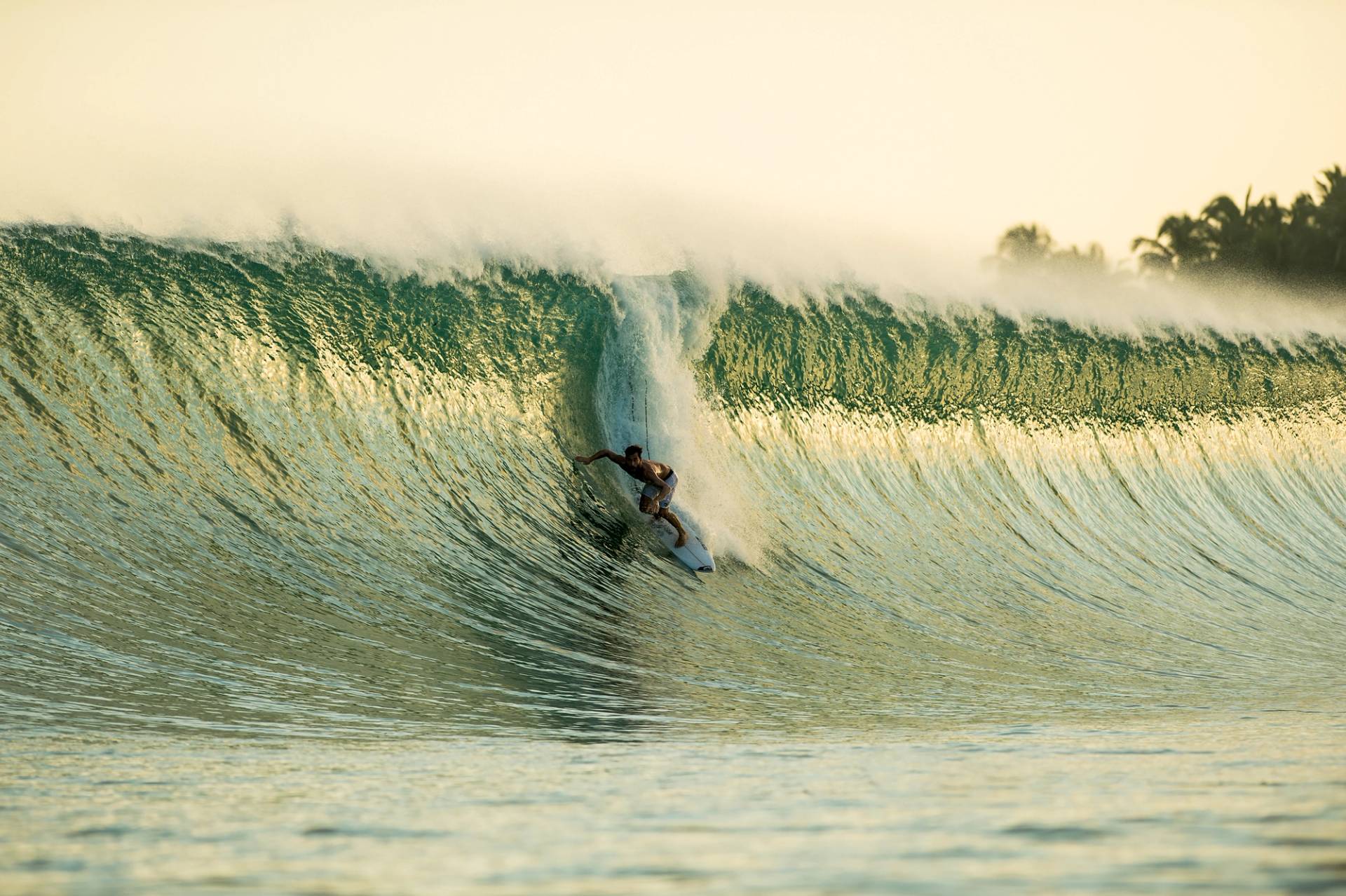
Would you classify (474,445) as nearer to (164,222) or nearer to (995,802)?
(164,222)

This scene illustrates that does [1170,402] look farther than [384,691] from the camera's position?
Yes

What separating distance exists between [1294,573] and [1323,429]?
18.4 feet

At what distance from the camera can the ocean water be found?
3.10 meters

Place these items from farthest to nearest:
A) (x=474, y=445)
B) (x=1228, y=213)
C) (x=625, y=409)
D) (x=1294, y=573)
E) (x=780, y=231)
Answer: (x=1228, y=213) < (x=780, y=231) < (x=1294, y=573) < (x=625, y=409) < (x=474, y=445)

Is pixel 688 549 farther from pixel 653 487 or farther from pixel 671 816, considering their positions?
pixel 671 816

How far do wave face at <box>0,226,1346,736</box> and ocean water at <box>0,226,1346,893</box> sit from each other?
0.13 feet

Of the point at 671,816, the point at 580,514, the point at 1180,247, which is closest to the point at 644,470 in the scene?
the point at 580,514

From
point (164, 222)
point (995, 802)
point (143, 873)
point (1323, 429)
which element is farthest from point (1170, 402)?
point (143, 873)

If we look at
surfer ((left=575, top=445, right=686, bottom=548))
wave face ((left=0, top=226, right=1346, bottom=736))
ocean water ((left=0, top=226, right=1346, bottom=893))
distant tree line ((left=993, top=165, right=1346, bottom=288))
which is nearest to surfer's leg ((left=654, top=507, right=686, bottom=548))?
surfer ((left=575, top=445, right=686, bottom=548))

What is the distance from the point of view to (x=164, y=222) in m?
10.8

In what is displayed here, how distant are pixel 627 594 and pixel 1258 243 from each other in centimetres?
5855

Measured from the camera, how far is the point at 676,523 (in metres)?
9.16

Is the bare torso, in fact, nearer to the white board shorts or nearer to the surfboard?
the white board shorts

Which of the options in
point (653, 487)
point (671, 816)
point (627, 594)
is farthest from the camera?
point (653, 487)
